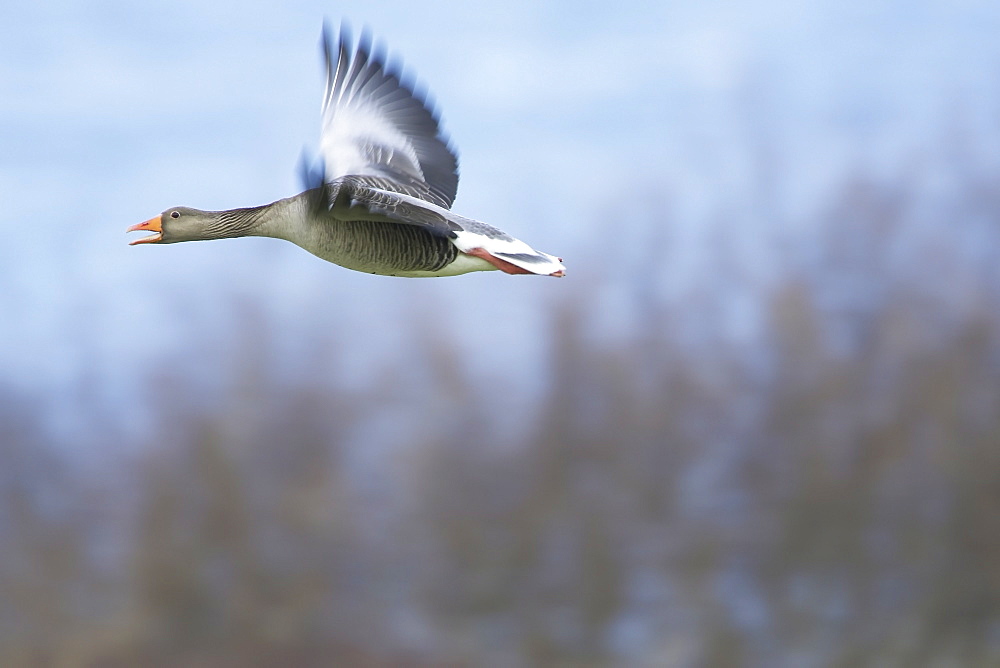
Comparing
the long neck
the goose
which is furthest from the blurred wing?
the long neck

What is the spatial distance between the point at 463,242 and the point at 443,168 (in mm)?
1157

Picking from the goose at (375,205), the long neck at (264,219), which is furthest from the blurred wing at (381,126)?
the long neck at (264,219)

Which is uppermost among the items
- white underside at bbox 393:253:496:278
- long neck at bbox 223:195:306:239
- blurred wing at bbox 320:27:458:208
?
blurred wing at bbox 320:27:458:208

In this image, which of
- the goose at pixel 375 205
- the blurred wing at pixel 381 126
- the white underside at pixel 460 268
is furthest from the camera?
the blurred wing at pixel 381 126

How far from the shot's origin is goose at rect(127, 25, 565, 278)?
3.67 metres

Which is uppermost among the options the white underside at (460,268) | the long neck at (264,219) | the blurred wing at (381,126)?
the blurred wing at (381,126)

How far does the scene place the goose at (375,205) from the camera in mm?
3674

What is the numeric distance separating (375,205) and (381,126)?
161cm

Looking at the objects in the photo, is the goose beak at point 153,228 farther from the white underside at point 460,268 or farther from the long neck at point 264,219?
the white underside at point 460,268

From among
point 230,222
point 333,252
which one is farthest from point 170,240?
point 333,252

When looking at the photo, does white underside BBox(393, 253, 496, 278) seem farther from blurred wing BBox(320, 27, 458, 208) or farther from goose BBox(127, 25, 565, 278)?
blurred wing BBox(320, 27, 458, 208)

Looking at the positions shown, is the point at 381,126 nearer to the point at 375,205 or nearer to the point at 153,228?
the point at 153,228

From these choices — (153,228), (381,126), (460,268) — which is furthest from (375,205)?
(381,126)

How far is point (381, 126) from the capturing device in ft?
16.5
